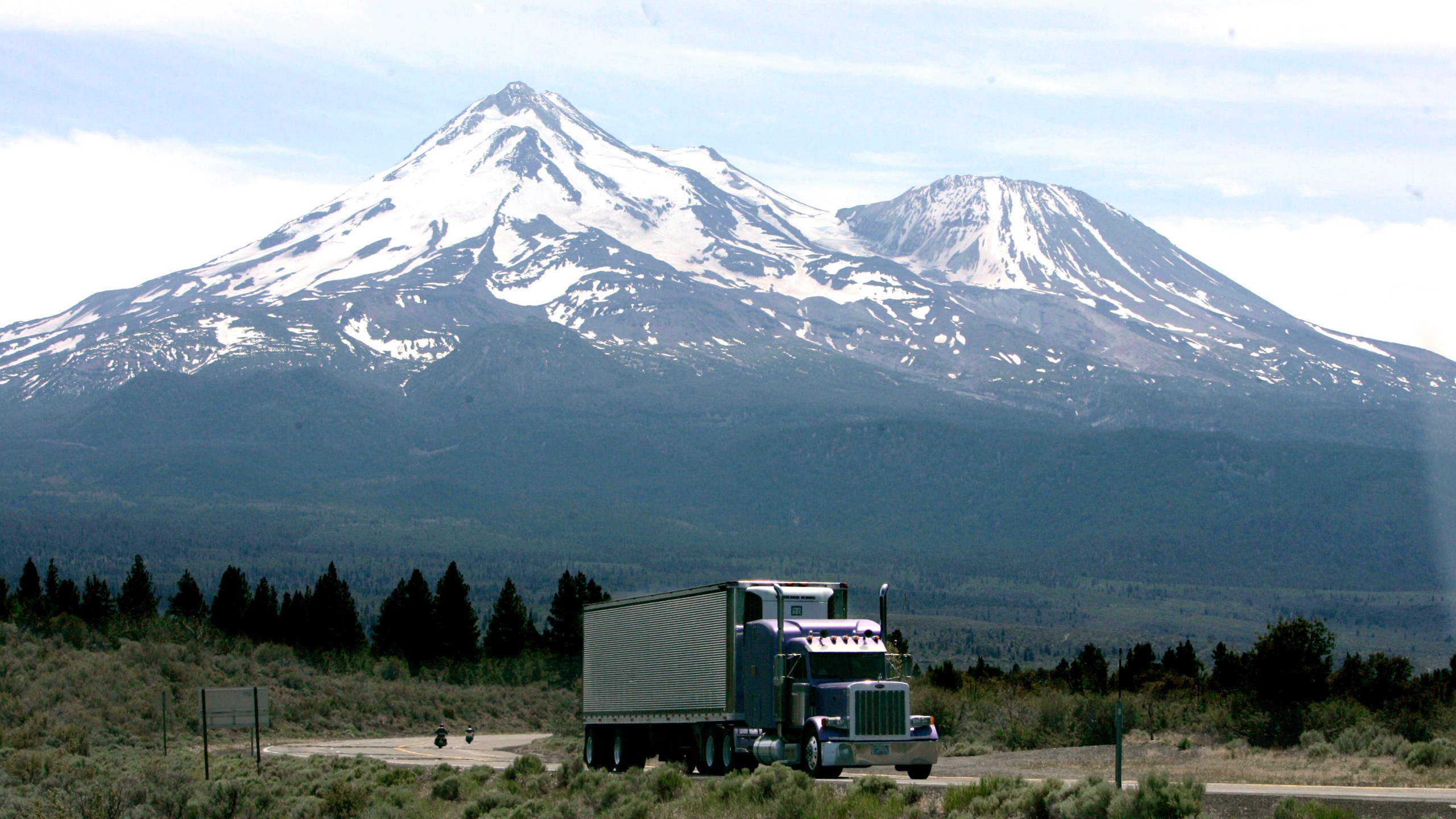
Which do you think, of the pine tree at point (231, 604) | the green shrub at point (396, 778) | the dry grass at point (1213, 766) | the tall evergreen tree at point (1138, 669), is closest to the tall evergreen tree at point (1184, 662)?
the tall evergreen tree at point (1138, 669)

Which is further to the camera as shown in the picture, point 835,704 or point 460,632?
point 460,632

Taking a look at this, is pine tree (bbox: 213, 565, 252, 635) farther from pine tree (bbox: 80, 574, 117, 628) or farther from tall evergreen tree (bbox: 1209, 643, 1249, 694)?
tall evergreen tree (bbox: 1209, 643, 1249, 694)

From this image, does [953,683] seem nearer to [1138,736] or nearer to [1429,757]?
[1138,736]

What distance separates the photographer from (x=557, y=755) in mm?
54594

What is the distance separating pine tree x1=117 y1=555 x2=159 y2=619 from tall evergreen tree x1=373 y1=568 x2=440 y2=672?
1478 cm

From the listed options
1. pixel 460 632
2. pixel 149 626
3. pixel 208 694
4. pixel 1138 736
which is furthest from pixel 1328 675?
pixel 460 632

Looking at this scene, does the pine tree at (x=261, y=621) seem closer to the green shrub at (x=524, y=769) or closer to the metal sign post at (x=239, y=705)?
the metal sign post at (x=239, y=705)

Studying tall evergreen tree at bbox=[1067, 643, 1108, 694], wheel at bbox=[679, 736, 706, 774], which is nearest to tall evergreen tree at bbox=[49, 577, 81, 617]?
tall evergreen tree at bbox=[1067, 643, 1108, 694]

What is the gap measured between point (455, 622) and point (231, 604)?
49.2ft

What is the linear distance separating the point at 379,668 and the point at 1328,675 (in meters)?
59.5

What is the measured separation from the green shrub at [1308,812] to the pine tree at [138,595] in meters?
91.0

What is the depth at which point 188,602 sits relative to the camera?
375 ft

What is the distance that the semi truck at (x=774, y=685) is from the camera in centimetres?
3259

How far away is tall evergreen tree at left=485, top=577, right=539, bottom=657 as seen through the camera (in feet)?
376
